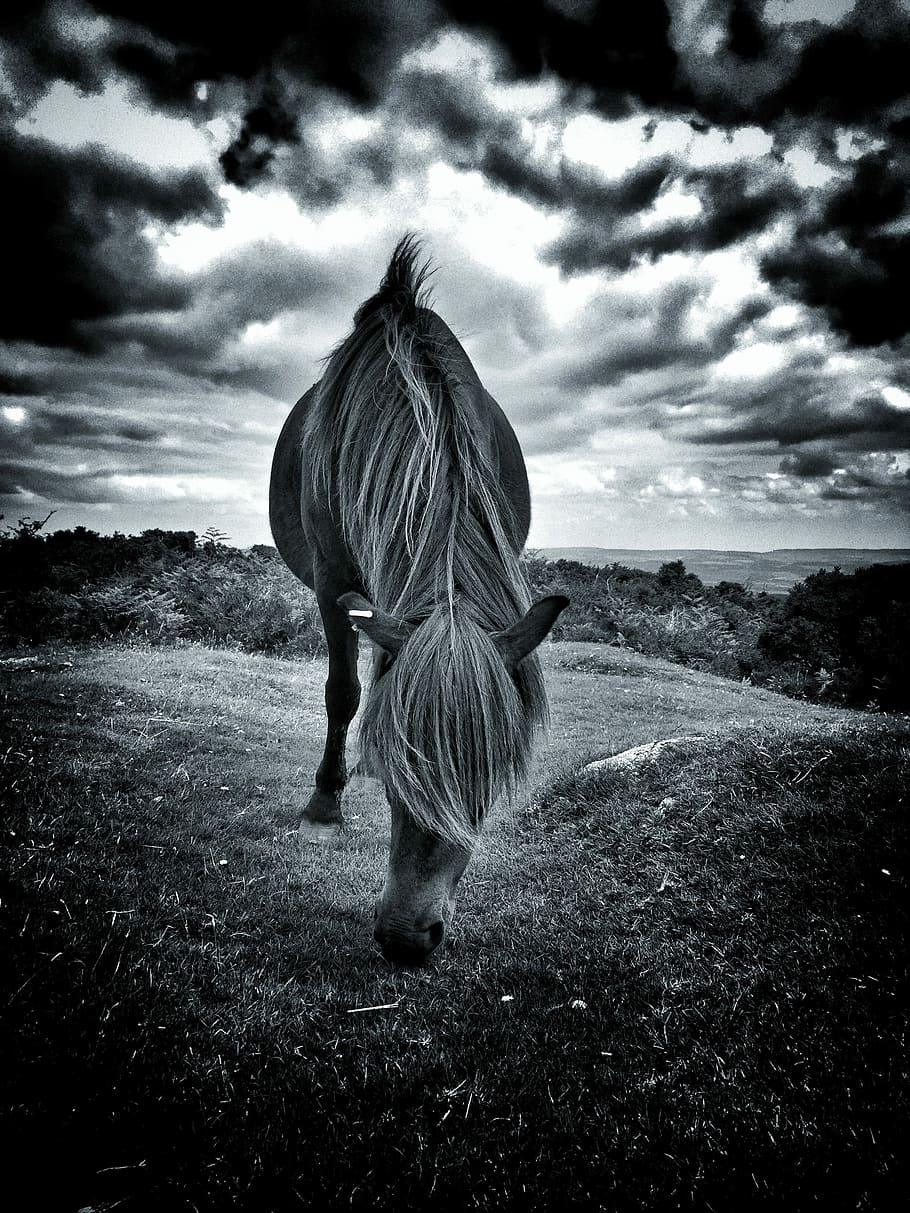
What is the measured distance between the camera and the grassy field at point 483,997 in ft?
7.37

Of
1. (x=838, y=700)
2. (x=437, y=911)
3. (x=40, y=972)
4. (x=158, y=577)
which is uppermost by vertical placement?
(x=158, y=577)

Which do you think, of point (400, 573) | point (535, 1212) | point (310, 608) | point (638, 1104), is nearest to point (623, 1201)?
point (535, 1212)

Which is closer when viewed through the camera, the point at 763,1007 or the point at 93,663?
the point at 763,1007

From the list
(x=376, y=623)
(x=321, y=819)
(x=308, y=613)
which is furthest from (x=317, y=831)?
(x=308, y=613)

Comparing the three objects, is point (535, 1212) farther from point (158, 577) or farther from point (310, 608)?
point (158, 577)

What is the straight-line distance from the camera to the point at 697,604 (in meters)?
25.9

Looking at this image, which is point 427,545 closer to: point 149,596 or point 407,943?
point 407,943

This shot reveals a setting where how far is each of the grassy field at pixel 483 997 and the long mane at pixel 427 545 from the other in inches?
40.9

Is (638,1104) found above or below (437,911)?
below

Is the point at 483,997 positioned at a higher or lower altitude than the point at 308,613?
lower

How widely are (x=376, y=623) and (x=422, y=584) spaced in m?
0.43

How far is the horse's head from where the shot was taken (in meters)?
3.07

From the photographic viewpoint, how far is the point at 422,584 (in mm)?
3594

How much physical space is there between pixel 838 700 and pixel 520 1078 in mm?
18277
